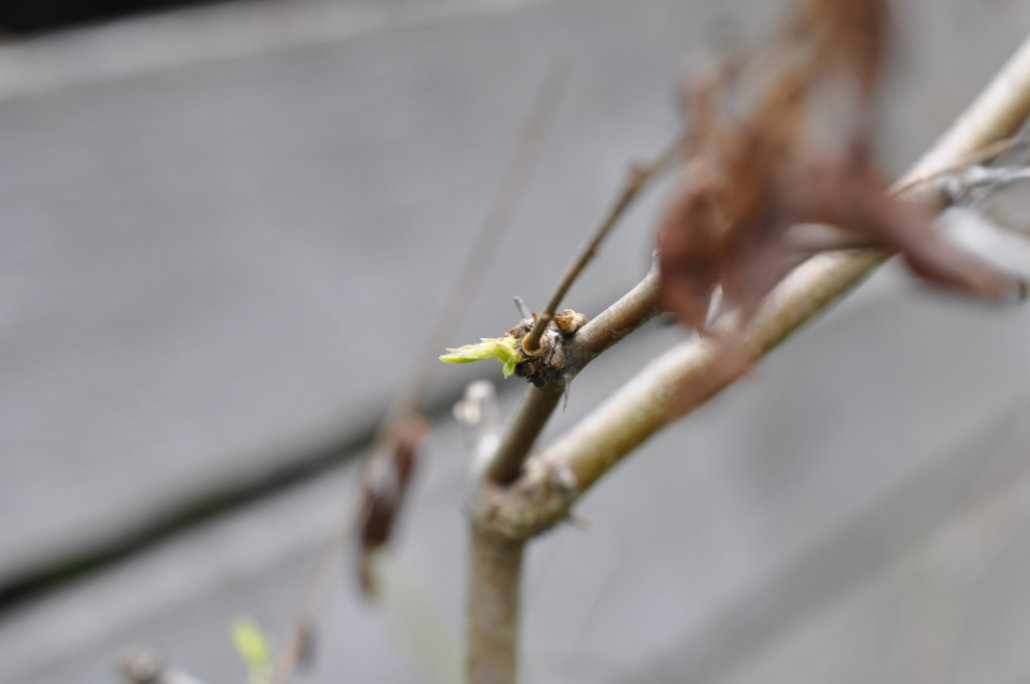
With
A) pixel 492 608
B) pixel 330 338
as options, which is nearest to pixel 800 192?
pixel 492 608

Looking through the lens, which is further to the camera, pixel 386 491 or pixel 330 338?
pixel 330 338

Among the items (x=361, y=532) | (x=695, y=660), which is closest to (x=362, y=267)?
(x=361, y=532)

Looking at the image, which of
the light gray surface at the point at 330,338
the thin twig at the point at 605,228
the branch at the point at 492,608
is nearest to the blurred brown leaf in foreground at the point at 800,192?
the thin twig at the point at 605,228

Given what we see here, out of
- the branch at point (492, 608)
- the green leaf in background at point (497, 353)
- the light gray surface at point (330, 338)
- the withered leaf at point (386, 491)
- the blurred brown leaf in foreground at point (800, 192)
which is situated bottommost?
the blurred brown leaf in foreground at point (800, 192)

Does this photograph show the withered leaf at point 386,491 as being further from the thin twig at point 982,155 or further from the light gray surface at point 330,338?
the light gray surface at point 330,338

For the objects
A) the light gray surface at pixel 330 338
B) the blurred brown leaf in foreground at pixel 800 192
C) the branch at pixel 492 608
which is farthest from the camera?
the light gray surface at pixel 330 338

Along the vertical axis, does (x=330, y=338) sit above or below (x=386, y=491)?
above

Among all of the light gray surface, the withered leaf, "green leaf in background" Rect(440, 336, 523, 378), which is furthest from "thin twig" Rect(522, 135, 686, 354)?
the light gray surface

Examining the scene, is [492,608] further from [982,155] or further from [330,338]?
[330,338]
